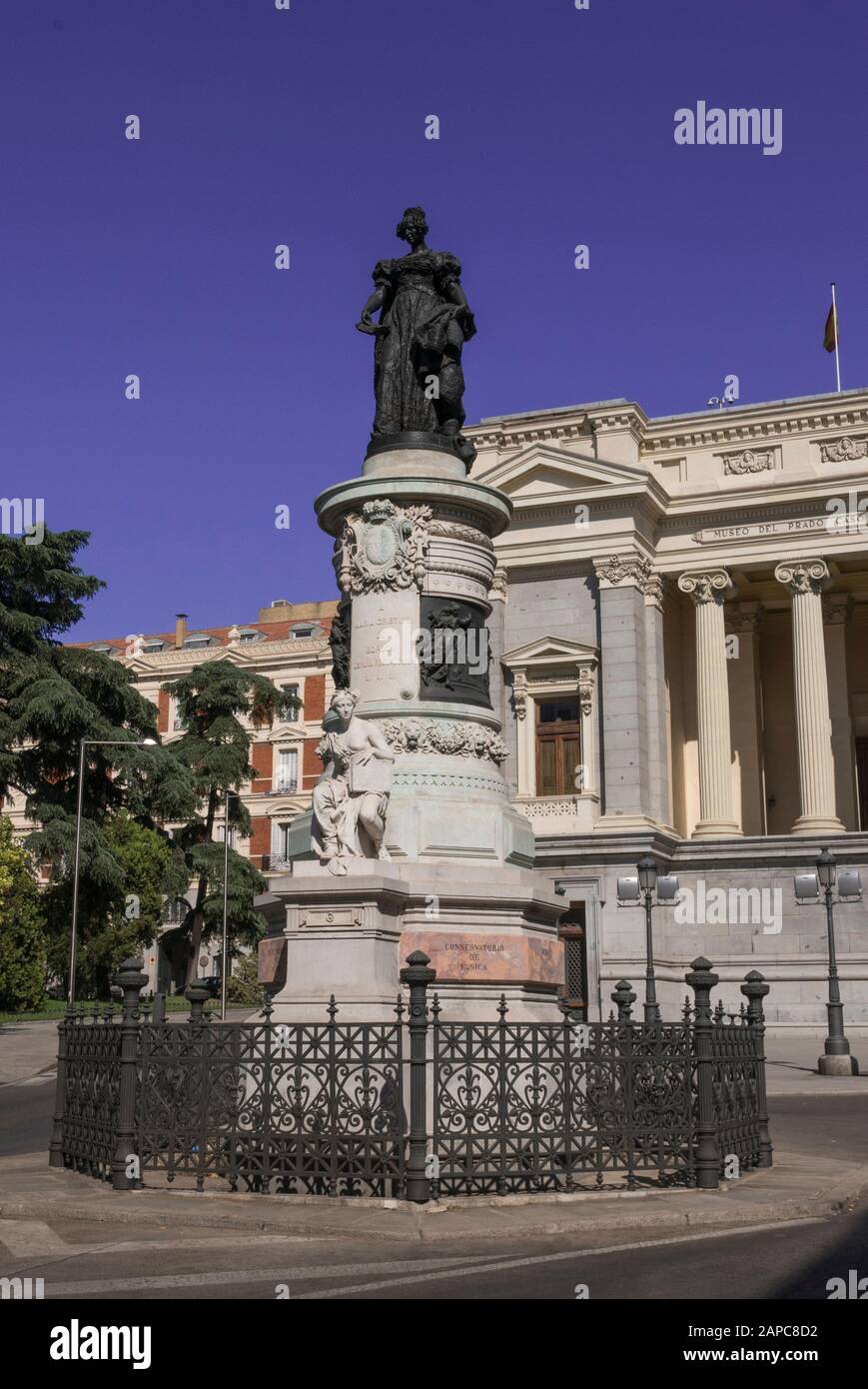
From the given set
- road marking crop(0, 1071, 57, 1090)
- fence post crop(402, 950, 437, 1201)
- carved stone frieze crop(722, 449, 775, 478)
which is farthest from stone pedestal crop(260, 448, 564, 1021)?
carved stone frieze crop(722, 449, 775, 478)

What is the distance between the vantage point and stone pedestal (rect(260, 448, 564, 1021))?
1334 cm

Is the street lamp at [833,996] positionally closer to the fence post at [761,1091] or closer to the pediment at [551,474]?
the fence post at [761,1091]

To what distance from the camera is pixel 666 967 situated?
4666 centimetres

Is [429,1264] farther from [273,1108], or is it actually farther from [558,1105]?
[273,1108]

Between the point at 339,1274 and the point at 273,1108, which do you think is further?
the point at 273,1108

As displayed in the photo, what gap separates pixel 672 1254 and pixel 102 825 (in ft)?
129

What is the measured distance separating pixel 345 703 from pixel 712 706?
38172 millimetres

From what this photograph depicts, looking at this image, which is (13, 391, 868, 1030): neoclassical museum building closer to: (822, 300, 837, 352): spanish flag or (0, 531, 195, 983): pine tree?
(822, 300, 837, 352): spanish flag

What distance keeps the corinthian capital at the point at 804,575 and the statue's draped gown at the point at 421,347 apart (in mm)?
35920

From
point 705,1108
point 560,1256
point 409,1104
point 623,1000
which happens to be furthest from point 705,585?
point 560,1256

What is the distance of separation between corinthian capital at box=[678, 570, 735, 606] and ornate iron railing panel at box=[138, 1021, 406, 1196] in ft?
137

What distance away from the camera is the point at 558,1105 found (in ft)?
38.8
